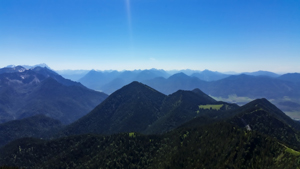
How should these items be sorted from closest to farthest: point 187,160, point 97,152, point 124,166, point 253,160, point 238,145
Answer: point 253,160 → point 238,145 → point 187,160 → point 124,166 → point 97,152

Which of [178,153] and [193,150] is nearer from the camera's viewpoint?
[193,150]

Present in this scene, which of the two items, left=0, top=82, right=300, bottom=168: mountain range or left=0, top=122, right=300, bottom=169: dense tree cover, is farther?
left=0, top=82, right=300, bottom=168: mountain range

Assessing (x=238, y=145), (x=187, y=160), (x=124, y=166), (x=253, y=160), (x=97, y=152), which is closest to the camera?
(x=253, y=160)

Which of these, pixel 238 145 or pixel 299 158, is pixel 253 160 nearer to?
pixel 238 145

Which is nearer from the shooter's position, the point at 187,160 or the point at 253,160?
the point at 253,160

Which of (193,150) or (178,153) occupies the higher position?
(193,150)

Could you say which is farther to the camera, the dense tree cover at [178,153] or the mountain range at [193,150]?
the mountain range at [193,150]

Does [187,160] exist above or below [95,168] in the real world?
above

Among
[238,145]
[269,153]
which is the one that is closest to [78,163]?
[238,145]
